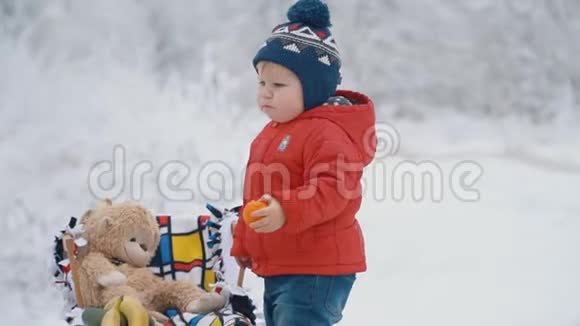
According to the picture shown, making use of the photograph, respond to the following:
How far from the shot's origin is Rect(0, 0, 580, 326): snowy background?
1798 mm

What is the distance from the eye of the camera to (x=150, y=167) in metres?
2.24

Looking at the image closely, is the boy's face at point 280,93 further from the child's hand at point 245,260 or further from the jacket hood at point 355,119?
the child's hand at point 245,260

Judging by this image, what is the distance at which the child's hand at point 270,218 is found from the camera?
0.84 metres

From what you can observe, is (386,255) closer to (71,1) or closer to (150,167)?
(150,167)

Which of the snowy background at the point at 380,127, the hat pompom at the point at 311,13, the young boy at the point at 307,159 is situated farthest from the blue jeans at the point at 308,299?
the snowy background at the point at 380,127

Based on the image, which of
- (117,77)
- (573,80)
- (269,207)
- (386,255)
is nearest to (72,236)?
(269,207)

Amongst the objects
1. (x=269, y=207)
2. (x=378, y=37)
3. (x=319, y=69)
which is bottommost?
(x=269, y=207)

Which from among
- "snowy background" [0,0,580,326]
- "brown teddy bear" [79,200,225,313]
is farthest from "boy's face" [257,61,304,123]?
"snowy background" [0,0,580,326]

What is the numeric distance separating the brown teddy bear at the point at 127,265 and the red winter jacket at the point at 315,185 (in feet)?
1.11

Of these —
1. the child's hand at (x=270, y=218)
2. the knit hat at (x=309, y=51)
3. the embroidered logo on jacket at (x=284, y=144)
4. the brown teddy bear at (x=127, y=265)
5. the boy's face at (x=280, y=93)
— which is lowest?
the brown teddy bear at (x=127, y=265)

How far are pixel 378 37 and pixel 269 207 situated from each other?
2266 millimetres

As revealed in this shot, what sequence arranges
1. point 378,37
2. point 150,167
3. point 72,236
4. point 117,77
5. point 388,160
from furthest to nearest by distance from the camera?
1. point 378,37
2. point 388,160
3. point 117,77
4. point 150,167
5. point 72,236

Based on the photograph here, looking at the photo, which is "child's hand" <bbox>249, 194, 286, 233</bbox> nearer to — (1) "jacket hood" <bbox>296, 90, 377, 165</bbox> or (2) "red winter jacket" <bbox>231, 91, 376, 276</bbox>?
(2) "red winter jacket" <bbox>231, 91, 376, 276</bbox>

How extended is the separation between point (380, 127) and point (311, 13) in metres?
1.83
